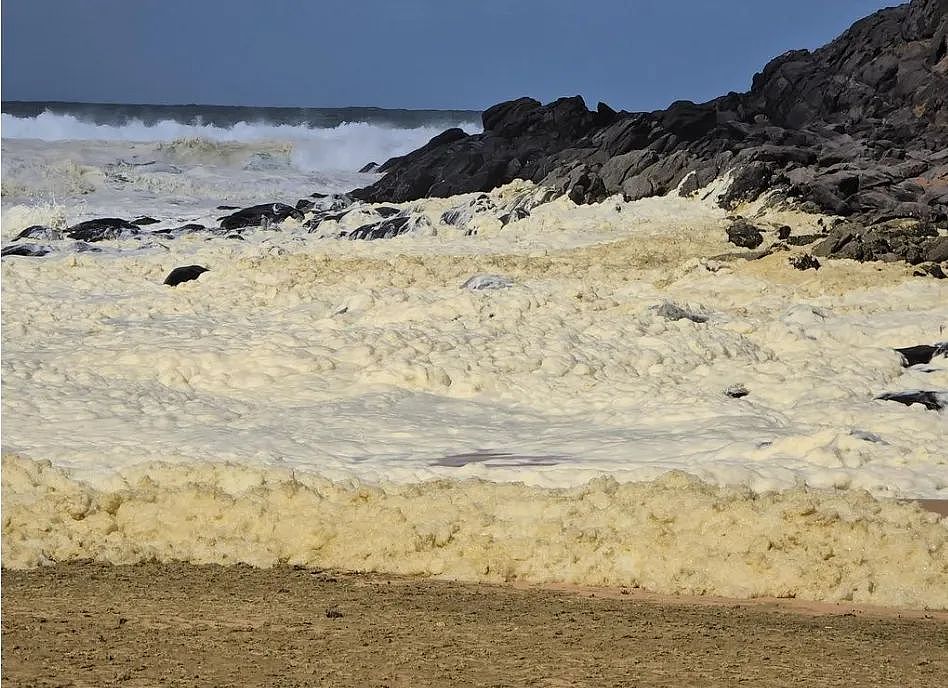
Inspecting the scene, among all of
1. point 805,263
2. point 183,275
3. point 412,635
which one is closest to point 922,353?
point 805,263

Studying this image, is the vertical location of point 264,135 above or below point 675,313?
above

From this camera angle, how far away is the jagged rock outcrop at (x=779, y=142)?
20078 mm

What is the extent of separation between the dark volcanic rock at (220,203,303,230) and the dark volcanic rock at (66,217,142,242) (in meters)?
1.62

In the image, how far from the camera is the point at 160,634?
4.88 meters

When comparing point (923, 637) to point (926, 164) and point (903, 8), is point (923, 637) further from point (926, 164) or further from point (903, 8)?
point (903, 8)

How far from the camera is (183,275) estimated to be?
1523 cm

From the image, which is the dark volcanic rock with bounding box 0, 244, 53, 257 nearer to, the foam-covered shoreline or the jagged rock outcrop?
the foam-covered shoreline

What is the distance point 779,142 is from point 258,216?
9.24 meters

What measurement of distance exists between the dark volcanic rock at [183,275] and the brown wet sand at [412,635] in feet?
30.9

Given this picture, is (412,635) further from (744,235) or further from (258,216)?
(258,216)

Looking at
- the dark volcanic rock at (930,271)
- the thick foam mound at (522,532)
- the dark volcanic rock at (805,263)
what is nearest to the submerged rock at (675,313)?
the dark volcanic rock at (805,263)

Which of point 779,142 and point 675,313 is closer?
point 675,313

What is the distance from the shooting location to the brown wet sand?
4.50m

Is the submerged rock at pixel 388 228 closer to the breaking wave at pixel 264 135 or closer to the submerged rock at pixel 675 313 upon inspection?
the submerged rock at pixel 675 313
